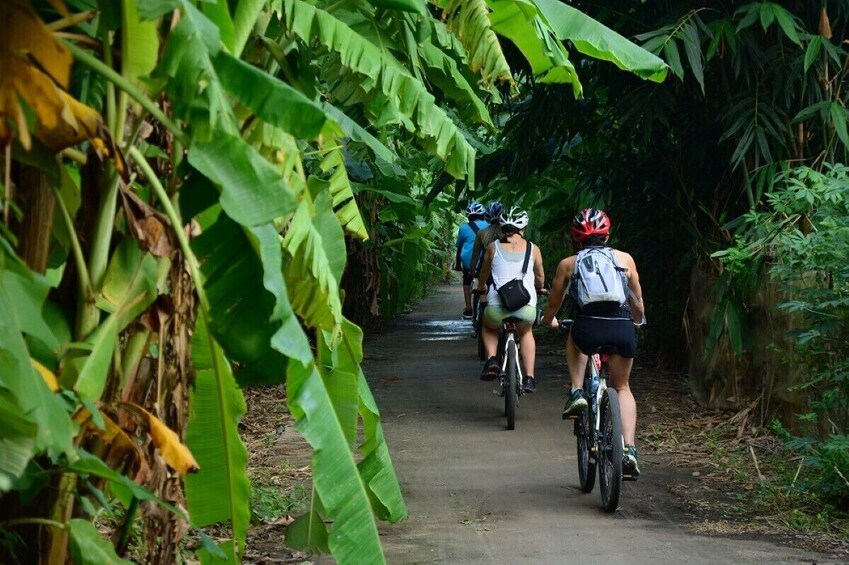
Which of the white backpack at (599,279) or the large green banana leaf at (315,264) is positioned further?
the white backpack at (599,279)

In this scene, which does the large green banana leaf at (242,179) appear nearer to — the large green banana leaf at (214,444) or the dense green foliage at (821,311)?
the large green banana leaf at (214,444)

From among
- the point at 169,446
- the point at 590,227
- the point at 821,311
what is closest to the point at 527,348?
the point at 590,227

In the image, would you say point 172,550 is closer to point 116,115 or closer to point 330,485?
point 330,485

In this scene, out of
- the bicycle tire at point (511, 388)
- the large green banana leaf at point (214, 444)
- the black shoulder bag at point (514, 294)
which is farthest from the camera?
the black shoulder bag at point (514, 294)

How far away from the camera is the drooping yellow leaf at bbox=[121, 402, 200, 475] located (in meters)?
3.96

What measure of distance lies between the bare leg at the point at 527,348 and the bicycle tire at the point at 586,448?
2.68m

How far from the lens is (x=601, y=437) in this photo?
836 centimetres

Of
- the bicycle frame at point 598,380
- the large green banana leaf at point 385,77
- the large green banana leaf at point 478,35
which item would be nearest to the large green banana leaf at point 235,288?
the large green banana leaf at point 385,77

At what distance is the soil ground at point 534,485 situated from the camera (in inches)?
281

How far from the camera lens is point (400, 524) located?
7797 millimetres

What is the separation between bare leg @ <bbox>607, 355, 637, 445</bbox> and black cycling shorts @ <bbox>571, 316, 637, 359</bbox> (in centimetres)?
7

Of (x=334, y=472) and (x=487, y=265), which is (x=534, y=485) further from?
(x=334, y=472)

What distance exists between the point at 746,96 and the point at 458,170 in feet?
19.6

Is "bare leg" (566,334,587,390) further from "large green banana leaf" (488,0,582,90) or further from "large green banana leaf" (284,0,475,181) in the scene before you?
"large green banana leaf" (284,0,475,181)
